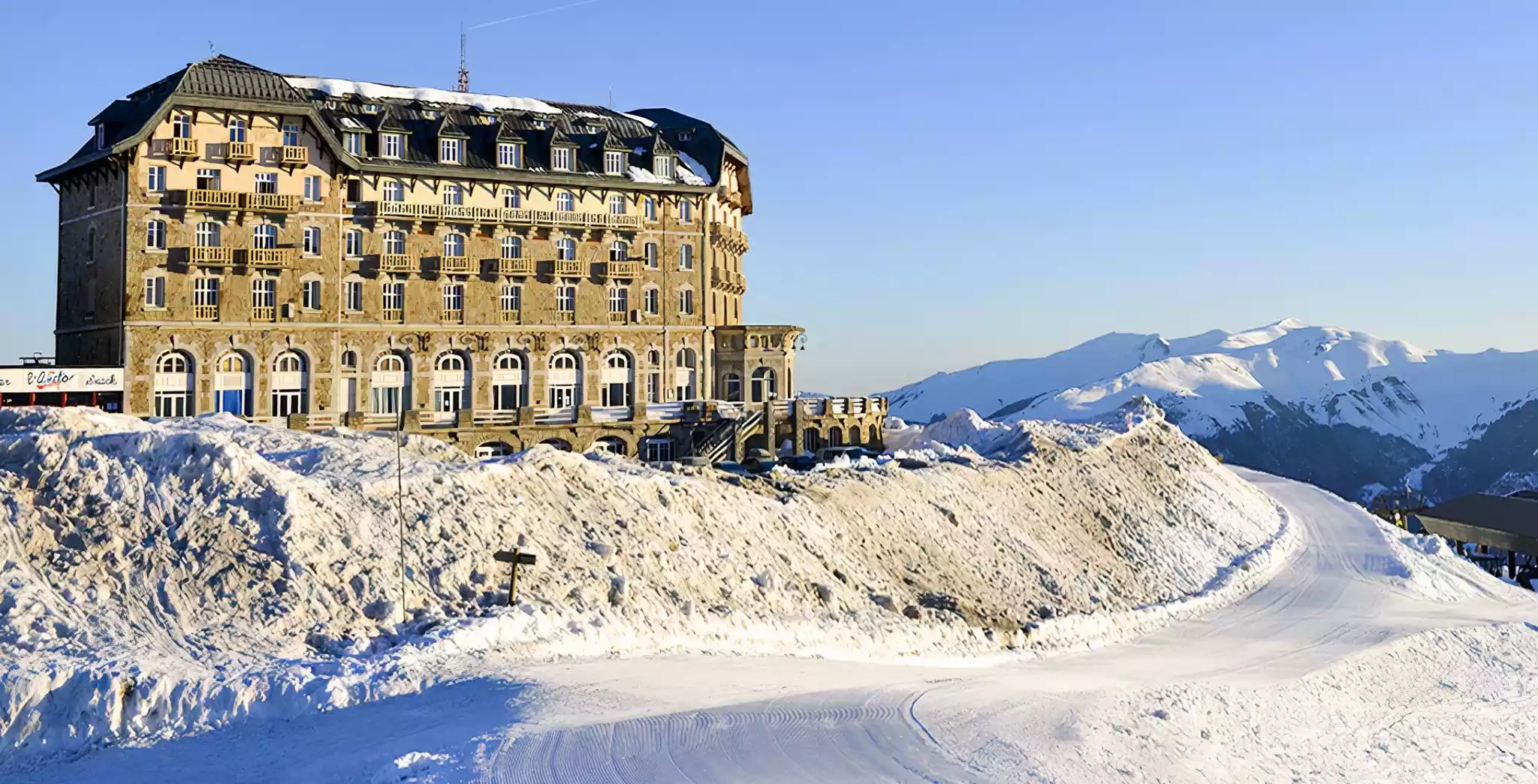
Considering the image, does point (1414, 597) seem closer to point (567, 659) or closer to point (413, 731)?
point (567, 659)

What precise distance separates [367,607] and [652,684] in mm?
7418

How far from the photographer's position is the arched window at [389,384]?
6072 cm

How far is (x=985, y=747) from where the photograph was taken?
21.0 m

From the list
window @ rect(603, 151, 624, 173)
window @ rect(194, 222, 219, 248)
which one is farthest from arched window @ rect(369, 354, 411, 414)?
window @ rect(603, 151, 624, 173)

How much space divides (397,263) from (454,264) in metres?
2.89

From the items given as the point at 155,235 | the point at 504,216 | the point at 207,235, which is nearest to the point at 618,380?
the point at 504,216

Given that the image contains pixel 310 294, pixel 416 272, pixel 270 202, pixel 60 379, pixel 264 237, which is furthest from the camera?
pixel 416 272

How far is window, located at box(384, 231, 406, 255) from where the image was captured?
61.2 meters

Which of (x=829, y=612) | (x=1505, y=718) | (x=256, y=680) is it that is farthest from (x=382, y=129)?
(x=1505, y=718)

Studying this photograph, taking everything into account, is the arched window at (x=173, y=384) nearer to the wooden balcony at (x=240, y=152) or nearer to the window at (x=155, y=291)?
the window at (x=155, y=291)

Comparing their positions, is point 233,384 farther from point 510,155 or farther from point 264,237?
point 510,155

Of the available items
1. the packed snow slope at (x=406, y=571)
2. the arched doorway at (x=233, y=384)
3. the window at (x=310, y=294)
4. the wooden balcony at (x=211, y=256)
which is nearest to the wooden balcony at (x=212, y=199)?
the wooden balcony at (x=211, y=256)

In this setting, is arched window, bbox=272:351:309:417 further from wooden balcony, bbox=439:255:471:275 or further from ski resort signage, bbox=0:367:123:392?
wooden balcony, bbox=439:255:471:275

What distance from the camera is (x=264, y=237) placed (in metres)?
58.4
